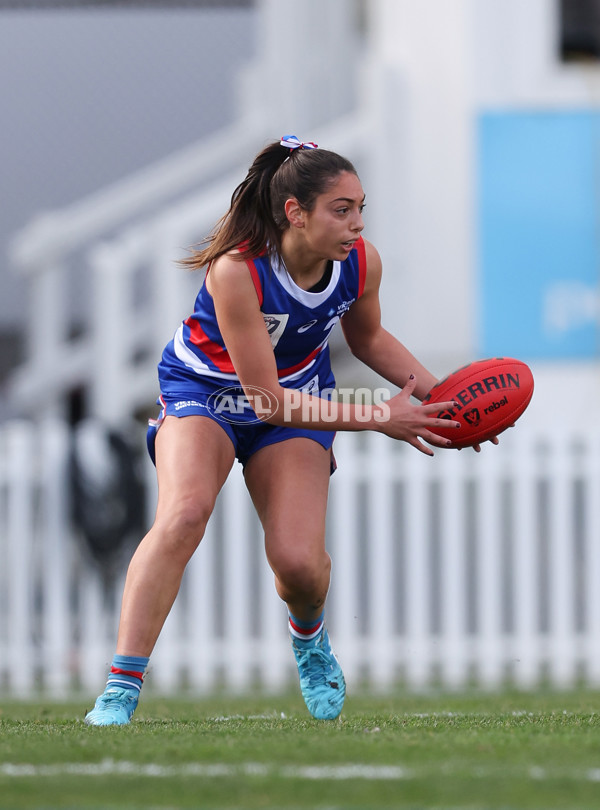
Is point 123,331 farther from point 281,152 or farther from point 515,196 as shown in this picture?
point 281,152

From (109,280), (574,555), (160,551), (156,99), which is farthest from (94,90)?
(160,551)

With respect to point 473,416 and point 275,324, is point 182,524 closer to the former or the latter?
point 275,324

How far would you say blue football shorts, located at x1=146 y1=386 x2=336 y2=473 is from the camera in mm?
4016

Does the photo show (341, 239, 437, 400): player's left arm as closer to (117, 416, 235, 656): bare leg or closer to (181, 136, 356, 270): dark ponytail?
(181, 136, 356, 270): dark ponytail

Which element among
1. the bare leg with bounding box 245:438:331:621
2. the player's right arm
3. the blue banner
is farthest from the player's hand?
the blue banner

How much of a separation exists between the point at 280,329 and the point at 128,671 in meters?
1.07

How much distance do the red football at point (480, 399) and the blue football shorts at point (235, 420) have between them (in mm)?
384

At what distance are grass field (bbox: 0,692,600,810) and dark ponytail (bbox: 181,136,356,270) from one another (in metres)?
1.38

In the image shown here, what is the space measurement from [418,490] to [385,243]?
223cm

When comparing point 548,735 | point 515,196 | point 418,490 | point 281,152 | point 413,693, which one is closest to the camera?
point 548,735

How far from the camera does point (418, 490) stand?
7730 millimetres

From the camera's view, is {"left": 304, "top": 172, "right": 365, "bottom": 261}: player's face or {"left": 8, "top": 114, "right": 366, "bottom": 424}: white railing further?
{"left": 8, "top": 114, "right": 366, "bottom": 424}: white railing

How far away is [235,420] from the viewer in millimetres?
4047

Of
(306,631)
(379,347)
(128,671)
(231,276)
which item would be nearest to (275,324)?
(231,276)
